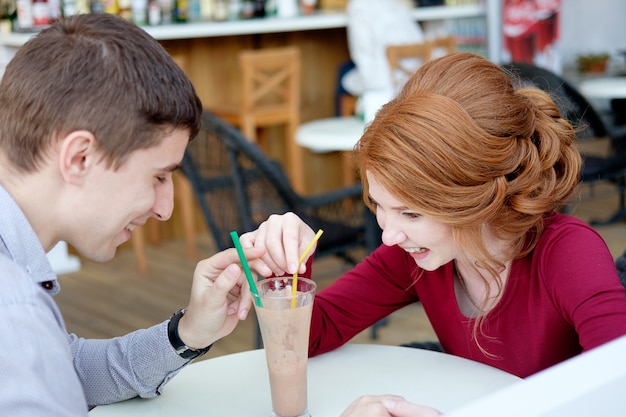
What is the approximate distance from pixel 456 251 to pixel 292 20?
3374 millimetres

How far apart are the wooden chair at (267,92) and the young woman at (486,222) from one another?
2.75 metres

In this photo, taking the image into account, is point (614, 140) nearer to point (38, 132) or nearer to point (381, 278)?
point (381, 278)

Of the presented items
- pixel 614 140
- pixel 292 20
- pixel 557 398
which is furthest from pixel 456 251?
pixel 292 20

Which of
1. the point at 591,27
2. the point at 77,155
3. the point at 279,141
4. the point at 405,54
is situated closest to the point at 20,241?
the point at 77,155

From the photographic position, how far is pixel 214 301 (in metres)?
1.24

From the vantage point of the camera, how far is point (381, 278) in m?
1.55

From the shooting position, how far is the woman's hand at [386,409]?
1.02 meters

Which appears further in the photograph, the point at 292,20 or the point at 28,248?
the point at 292,20

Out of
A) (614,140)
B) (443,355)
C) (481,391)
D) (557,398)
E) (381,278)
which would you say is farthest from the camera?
(614,140)

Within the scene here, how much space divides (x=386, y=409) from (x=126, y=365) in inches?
16.7

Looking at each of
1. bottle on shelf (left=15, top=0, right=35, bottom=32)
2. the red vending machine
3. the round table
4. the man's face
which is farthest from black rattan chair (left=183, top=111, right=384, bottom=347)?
the red vending machine

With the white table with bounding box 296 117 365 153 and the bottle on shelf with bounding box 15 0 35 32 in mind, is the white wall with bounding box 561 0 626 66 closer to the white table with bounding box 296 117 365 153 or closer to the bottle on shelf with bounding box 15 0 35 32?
the white table with bounding box 296 117 365 153

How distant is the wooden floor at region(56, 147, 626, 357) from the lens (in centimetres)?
327

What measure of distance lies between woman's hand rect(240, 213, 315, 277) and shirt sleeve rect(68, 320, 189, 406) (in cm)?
19
